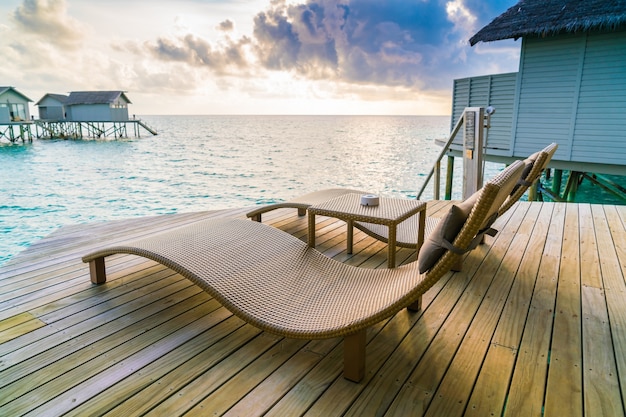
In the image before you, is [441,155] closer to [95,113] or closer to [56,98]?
[95,113]

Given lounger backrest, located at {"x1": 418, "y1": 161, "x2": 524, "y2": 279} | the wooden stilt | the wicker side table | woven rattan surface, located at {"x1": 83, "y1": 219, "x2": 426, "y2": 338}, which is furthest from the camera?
the wooden stilt

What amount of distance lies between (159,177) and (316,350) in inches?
863

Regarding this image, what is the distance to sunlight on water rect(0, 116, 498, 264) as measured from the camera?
14.0m

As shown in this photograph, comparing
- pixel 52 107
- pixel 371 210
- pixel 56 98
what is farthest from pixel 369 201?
pixel 52 107

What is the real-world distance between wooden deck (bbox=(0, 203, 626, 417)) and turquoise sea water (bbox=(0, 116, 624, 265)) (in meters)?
8.27

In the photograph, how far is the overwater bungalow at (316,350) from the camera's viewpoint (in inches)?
56.7

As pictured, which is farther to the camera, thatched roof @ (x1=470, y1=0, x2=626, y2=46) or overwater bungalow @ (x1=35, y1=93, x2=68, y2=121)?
overwater bungalow @ (x1=35, y1=93, x2=68, y2=121)

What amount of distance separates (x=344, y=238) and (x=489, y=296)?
4.59ft

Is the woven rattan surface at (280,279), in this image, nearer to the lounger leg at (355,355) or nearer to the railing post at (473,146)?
the lounger leg at (355,355)

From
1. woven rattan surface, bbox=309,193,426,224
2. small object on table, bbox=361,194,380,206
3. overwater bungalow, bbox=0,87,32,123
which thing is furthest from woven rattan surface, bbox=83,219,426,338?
overwater bungalow, bbox=0,87,32,123

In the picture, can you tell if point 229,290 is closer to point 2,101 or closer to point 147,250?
point 147,250

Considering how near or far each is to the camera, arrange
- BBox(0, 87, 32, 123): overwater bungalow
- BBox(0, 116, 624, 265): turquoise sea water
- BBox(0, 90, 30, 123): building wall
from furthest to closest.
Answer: BBox(0, 90, 30, 123): building wall, BBox(0, 87, 32, 123): overwater bungalow, BBox(0, 116, 624, 265): turquoise sea water

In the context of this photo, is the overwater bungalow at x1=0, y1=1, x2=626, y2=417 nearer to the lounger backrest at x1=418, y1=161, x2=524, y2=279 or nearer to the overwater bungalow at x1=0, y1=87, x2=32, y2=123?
the lounger backrest at x1=418, y1=161, x2=524, y2=279

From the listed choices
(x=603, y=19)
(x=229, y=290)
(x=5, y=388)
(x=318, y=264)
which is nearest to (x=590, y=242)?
(x=318, y=264)
